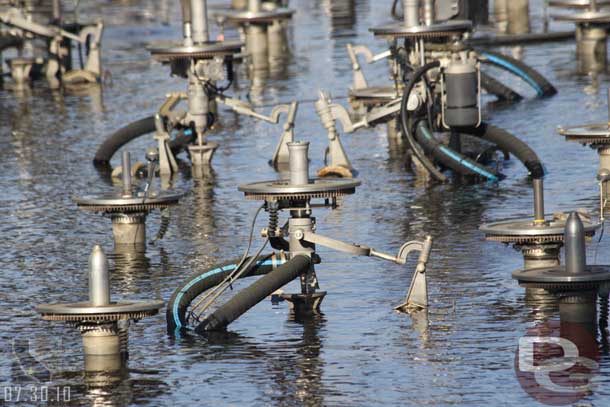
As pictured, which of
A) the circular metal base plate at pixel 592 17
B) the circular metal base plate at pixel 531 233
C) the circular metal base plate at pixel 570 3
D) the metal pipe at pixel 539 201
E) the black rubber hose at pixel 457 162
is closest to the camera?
the circular metal base plate at pixel 531 233

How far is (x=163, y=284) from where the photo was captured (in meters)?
16.8

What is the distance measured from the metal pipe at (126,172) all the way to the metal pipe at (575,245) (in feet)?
18.8

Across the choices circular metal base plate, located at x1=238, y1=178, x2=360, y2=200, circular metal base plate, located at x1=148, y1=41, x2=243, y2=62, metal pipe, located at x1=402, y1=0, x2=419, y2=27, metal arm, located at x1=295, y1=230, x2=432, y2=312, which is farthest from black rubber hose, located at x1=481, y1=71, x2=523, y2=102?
circular metal base plate, located at x1=238, y1=178, x2=360, y2=200

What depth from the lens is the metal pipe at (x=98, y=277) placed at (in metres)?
12.9

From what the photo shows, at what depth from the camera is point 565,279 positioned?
13219 mm

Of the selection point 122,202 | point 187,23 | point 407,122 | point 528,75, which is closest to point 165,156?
point 187,23

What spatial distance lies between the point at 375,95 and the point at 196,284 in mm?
11666

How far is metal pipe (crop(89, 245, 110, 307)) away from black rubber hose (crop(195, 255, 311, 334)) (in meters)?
1.50

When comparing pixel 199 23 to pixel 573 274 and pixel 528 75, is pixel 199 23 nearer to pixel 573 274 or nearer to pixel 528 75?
pixel 528 75

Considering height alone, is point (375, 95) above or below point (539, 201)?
above

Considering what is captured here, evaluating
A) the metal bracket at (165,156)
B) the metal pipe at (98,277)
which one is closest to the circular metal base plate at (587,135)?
the metal bracket at (165,156)

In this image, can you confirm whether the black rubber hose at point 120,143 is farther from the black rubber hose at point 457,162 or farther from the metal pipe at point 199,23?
the black rubber hose at point 457,162

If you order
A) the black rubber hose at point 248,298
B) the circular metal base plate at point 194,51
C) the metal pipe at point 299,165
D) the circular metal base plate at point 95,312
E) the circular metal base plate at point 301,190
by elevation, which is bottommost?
the black rubber hose at point 248,298

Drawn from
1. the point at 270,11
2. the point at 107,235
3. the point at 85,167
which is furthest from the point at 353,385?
the point at 270,11
